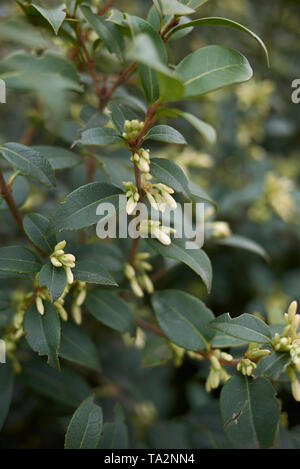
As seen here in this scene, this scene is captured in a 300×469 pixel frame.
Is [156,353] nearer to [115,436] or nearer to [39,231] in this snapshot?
[115,436]

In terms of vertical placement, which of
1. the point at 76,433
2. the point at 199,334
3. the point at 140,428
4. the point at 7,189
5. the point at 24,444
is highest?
the point at 7,189

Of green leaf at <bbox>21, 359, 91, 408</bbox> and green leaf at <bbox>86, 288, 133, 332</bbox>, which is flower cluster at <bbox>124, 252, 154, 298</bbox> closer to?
green leaf at <bbox>86, 288, 133, 332</bbox>

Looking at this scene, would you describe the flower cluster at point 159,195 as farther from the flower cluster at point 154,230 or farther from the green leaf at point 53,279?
the green leaf at point 53,279

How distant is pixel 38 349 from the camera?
0.86 meters

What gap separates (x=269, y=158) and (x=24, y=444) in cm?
177

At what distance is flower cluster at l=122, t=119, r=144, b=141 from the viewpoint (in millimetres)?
798

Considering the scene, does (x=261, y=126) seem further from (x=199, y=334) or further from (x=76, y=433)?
(x=76, y=433)

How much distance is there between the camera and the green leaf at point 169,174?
0.84 m

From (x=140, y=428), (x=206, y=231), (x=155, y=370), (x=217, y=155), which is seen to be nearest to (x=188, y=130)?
(x=217, y=155)

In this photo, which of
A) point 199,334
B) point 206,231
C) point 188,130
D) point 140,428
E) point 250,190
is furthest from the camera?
point 188,130

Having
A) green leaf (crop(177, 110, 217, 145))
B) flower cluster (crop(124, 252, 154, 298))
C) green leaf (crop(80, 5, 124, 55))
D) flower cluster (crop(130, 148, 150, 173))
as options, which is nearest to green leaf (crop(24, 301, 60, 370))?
flower cluster (crop(124, 252, 154, 298))

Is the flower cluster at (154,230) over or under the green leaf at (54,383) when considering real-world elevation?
over

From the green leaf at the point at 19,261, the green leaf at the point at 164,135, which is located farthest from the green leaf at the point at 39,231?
the green leaf at the point at 164,135

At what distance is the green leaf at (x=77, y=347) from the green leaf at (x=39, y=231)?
10.6 inches
